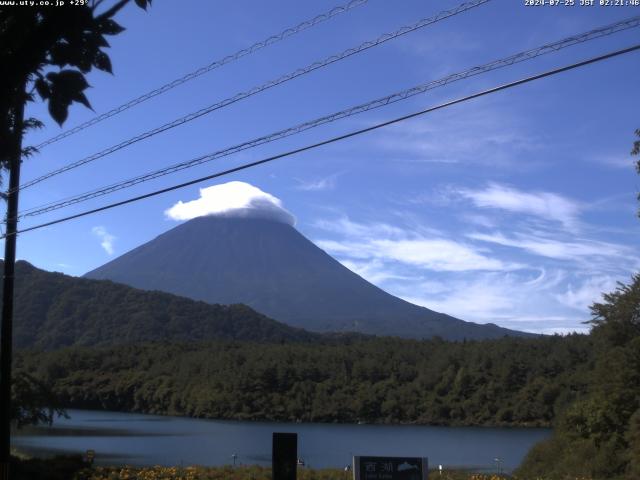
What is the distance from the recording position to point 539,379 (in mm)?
70250

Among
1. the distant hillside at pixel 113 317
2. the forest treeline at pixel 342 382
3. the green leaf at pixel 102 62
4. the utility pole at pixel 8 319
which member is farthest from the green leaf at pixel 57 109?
the distant hillside at pixel 113 317

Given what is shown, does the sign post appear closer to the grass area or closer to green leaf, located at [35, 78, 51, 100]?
the grass area

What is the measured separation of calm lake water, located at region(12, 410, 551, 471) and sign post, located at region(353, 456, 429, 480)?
20878 millimetres

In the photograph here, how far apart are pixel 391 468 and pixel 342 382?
7477 centimetres

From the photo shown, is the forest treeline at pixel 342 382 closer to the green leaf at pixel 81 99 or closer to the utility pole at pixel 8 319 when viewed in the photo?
the utility pole at pixel 8 319

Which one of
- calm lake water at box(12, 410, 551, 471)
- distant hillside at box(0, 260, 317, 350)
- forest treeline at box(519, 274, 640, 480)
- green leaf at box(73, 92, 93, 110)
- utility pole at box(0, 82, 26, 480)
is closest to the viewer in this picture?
green leaf at box(73, 92, 93, 110)

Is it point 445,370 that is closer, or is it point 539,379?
point 539,379

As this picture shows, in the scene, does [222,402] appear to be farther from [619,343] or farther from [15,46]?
[15,46]

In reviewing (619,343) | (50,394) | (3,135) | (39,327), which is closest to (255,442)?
(619,343)

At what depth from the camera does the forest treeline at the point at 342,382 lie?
72.6m

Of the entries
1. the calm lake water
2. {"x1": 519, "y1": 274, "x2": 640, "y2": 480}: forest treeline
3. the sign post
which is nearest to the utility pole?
the sign post

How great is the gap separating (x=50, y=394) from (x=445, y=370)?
65688mm

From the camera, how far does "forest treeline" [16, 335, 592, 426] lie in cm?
7262

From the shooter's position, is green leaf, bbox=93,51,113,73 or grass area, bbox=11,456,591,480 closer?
green leaf, bbox=93,51,113,73
